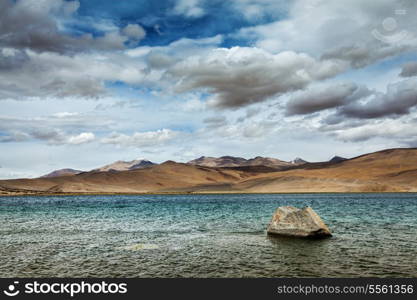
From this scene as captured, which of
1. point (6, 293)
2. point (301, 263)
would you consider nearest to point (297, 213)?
point (301, 263)

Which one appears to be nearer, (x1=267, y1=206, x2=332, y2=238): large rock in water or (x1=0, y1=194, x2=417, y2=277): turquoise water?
(x1=0, y1=194, x2=417, y2=277): turquoise water

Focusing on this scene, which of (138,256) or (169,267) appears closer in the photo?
(169,267)

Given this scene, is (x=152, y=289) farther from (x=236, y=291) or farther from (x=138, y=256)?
(x=138, y=256)

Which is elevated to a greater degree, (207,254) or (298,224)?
(298,224)

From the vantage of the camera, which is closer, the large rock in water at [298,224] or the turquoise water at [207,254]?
the turquoise water at [207,254]

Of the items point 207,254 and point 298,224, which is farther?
point 298,224

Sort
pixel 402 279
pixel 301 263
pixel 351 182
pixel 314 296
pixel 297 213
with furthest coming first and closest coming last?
pixel 351 182 < pixel 297 213 < pixel 301 263 < pixel 402 279 < pixel 314 296

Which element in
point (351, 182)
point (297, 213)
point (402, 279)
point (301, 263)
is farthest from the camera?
point (351, 182)

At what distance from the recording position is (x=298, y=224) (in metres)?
24.4

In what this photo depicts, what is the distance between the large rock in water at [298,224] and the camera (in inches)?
931

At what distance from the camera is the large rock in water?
2366cm

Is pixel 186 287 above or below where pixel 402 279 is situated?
above

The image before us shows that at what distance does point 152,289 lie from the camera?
34.1ft

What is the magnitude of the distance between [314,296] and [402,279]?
204 inches
